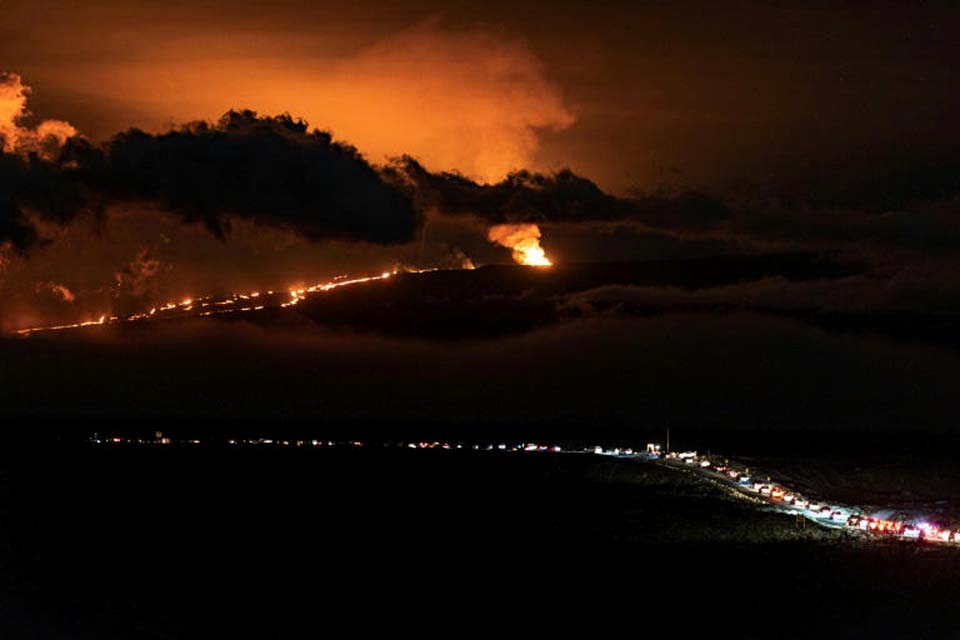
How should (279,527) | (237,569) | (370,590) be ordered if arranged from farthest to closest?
(279,527) < (237,569) < (370,590)

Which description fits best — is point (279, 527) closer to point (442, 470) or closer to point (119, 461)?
point (442, 470)

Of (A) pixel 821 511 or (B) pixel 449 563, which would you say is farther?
(A) pixel 821 511

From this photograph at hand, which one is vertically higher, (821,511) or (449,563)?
(821,511)

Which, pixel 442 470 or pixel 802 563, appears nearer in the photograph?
pixel 802 563

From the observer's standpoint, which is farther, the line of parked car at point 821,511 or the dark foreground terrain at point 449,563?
the line of parked car at point 821,511

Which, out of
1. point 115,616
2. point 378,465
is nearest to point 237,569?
point 115,616

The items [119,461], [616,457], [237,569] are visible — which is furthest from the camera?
[119,461]
